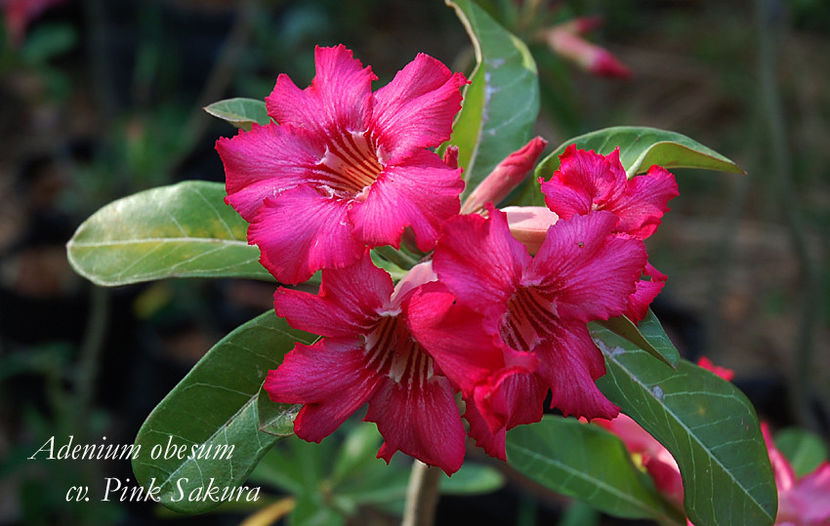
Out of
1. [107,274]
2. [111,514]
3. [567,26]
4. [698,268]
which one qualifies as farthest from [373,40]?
[107,274]

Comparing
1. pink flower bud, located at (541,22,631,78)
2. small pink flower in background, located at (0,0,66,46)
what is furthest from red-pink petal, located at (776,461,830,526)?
small pink flower in background, located at (0,0,66,46)

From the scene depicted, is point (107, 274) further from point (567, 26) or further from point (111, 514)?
point (567, 26)

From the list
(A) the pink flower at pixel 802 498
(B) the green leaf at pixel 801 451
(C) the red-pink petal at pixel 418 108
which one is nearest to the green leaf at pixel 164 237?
(C) the red-pink petal at pixel 418 108

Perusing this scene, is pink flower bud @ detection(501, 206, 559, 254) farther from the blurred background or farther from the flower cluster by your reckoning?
the blurred background

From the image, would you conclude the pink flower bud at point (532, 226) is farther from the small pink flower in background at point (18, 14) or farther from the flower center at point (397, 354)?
the small pink flower in background at point (18, 14)

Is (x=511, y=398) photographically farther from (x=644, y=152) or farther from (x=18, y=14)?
(x=18, y=14)

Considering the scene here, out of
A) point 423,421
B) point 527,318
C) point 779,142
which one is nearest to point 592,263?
point 527,318

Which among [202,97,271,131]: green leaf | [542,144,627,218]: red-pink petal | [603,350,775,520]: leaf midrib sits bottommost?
[603,350,775,520]: leaf midrib
